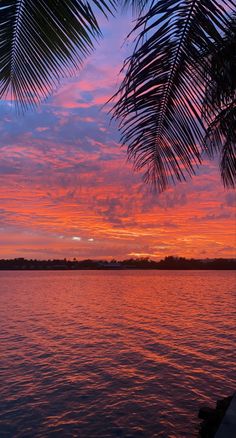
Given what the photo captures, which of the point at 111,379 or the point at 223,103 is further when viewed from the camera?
the point at 111,379

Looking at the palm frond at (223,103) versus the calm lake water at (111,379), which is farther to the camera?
the calm lake water at (111,379)

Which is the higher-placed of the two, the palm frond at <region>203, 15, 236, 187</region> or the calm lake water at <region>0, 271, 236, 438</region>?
the palm frond at <region>203, 15, 236, 187</region>

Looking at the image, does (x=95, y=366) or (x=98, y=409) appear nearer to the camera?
(x=98, y=409)

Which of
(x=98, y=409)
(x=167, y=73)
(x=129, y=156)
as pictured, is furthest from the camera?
(x=98, y=409)

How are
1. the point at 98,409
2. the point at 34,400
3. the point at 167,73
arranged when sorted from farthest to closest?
the point at 34,400
the point at 98,409
the point at 167,73

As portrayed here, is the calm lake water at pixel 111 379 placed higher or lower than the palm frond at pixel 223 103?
lower

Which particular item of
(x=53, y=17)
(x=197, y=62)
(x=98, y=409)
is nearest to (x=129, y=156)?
(x=197, y=62)

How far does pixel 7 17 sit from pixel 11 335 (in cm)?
3144

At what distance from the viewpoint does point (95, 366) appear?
20.0 meters

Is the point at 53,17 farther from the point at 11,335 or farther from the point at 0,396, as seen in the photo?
the point at 11,335

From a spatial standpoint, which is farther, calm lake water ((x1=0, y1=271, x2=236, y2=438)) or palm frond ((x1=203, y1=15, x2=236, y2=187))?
calm lake water ((x1=0, y1=271, x2=236, y2=438))

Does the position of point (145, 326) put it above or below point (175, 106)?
below

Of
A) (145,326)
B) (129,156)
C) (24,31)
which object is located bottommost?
(145,326)

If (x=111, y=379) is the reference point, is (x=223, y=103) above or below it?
above
